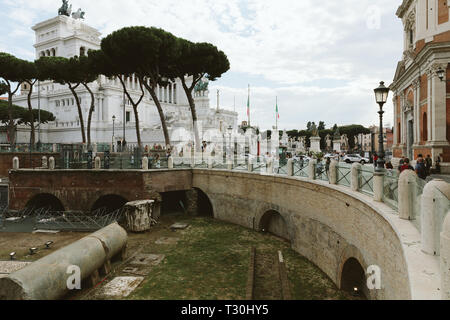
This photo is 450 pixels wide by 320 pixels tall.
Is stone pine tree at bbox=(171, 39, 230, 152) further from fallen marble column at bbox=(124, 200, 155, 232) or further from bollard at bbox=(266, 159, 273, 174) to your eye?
bollard at bbox=(266, 159, 273, 174)

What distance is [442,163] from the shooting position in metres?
17.3

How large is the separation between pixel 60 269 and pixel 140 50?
2038 cm

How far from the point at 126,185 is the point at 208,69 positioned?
13819 millimetres

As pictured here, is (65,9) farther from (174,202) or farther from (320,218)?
(320,218)

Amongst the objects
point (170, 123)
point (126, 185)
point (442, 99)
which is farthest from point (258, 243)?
point (170, 123)

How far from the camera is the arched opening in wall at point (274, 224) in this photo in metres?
16.4

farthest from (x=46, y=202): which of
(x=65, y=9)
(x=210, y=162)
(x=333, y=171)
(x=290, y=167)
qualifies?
(x=65, y=9)

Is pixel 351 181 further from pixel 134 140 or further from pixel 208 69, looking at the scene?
pixel 134 140

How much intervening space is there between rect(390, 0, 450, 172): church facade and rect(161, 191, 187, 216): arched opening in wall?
Answer: 16236 millimetres

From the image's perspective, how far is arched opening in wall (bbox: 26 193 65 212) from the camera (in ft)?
71.2

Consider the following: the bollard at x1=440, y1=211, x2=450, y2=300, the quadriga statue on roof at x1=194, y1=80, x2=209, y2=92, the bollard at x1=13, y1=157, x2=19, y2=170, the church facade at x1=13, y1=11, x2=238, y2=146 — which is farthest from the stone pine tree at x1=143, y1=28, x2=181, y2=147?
the quadriga statue on roof at x1=194, y1=80, x2=209, y2=92

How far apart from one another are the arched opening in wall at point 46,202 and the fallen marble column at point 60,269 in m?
13.1

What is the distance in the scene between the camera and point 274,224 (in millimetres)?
17359

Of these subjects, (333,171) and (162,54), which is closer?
(333,171)
